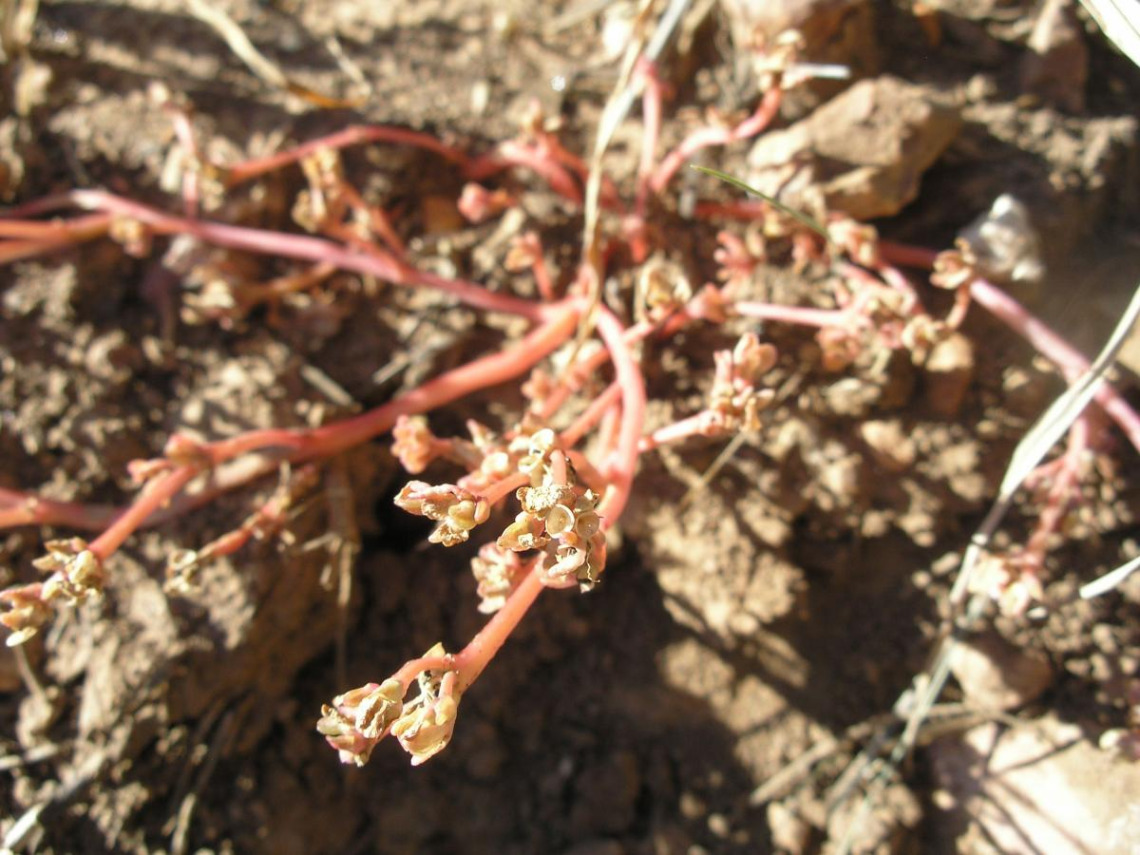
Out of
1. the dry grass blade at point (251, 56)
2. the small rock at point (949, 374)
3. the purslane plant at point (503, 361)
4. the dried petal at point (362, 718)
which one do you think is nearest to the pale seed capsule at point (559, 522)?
the purslane plant at point (503, 361)

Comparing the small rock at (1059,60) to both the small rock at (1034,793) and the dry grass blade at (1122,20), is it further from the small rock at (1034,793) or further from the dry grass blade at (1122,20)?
the small rock at (1034,793)

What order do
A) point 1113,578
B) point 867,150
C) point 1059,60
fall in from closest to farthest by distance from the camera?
1. point 1113,578
2. point 867,150
3. point 1059,60

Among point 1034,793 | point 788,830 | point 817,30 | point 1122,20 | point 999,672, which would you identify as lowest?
point 788,830

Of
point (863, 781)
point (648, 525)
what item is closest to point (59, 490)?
point (648, 525)

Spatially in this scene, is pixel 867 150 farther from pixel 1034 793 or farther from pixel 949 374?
pixel 1034 793

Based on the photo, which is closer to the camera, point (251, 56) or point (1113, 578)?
point (1113, 578)

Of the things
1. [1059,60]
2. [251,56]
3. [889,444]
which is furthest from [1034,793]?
[251,56]

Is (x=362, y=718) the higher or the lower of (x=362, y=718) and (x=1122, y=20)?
the lower
